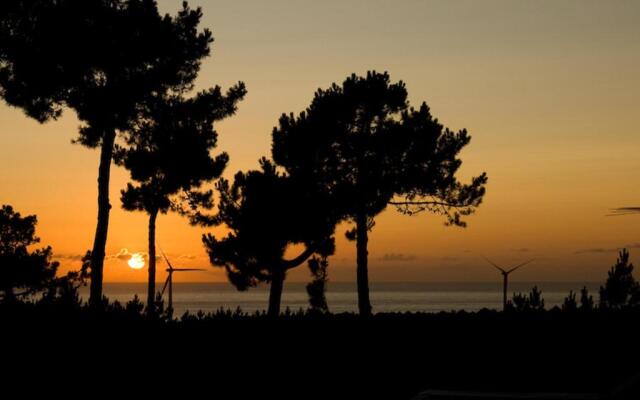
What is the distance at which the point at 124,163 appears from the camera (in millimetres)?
36844

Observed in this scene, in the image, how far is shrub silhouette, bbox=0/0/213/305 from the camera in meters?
27.4

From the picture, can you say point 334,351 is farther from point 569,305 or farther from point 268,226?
point 268,226

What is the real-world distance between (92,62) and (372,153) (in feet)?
51.3

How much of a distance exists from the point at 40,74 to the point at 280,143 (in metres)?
15.7

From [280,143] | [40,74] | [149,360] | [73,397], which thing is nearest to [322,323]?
[149,360]

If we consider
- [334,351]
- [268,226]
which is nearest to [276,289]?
[268,226]

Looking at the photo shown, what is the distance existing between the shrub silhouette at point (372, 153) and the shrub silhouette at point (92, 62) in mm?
11894

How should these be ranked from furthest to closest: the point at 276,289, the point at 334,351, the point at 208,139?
the point at 276,289 < the point at 208,139 < the point at 334,351

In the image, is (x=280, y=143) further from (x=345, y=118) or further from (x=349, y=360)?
(x=349, y=360)

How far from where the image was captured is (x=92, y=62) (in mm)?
28031

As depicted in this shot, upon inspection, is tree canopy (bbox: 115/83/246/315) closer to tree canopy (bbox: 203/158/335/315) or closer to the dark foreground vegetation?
tree canopy (bbox: 203/158/335/315)

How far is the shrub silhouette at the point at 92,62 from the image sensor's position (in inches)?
1077

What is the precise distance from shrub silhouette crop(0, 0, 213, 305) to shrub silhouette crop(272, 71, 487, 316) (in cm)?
1189

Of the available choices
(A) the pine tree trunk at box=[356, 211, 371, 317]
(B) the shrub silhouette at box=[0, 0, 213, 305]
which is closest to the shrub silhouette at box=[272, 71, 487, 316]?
(A) the pine tree trunk at box=[356, 211, 371, 317]
